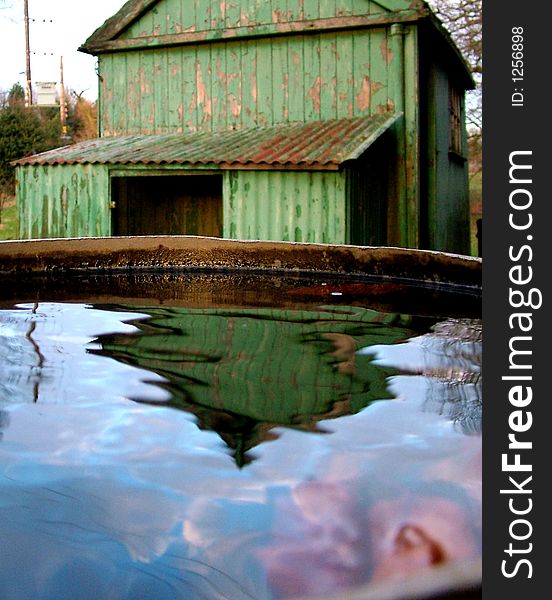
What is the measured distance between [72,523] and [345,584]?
845mm

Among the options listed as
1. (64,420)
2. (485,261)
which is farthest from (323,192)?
(485,261)

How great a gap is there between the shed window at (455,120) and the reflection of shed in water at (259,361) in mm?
9925

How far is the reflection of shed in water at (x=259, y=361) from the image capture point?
3.58m

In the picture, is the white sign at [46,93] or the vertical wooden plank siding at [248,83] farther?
the white sign at [46,93]

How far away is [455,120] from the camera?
16328mm

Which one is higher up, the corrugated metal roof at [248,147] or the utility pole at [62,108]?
the utility pole at [62,108]

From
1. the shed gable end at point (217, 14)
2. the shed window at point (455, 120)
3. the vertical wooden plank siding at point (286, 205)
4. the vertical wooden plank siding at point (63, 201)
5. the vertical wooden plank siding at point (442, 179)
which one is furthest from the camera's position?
the shed window at point (455, 120)

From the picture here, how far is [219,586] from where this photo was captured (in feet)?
6.67

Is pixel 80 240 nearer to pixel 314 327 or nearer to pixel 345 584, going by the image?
pixel 314 327

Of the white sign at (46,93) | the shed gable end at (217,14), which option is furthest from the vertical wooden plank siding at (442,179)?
the white sign at (46,93)

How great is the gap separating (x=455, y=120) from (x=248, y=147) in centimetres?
595

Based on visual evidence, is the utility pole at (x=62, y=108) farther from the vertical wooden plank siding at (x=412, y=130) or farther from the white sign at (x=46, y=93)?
the vertical wooden plank siding at (x=412, y=130)

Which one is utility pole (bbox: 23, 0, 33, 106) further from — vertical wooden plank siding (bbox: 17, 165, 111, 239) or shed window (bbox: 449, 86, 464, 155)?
vertical wooden plank siding (bbox: 17, 165, 111, 239)

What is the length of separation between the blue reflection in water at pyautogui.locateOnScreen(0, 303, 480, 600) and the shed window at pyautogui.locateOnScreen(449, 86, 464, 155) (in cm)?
1117
